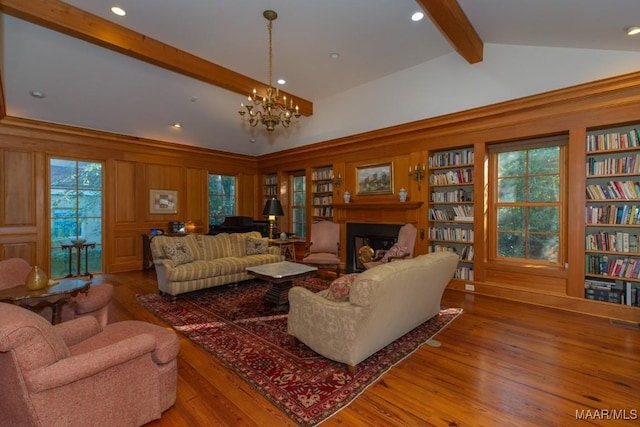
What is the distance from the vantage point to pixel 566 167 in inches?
163

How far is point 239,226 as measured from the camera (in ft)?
23.1

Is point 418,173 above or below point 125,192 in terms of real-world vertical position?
above

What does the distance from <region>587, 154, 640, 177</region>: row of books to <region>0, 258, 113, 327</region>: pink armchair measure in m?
5.91

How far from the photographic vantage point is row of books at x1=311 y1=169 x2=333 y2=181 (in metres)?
6.98

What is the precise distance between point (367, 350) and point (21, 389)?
6.82 feet

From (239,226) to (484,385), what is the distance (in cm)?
581

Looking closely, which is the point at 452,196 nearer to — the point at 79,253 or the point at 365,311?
the point at 365,311

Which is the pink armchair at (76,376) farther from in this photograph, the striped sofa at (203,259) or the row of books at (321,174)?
the row of books at (321,174)

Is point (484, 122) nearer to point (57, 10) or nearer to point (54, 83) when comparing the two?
point (57, 10)

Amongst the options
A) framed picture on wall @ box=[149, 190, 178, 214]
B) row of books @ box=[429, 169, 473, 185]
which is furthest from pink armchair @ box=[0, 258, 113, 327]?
row of books @ box=[429, 169, 473, 185]

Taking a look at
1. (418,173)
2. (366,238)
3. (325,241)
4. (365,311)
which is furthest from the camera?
(366,238)

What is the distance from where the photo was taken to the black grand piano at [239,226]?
22.9 feet

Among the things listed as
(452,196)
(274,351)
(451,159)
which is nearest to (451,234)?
(452,196)

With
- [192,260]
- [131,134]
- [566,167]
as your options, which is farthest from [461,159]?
[131,134]
